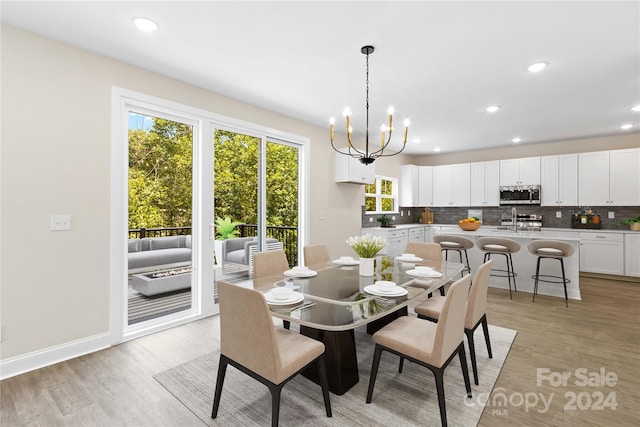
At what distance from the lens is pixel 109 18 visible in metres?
2.18

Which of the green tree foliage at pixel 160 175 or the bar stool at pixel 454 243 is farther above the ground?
the green tree foliage at pixel 160 175

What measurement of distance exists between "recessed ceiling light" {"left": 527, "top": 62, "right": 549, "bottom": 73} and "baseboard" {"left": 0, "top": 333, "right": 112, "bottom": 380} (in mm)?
4573

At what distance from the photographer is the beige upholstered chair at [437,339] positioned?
67.3 inches

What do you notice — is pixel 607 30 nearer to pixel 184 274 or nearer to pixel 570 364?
pixel 570 364

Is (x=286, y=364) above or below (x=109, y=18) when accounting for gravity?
below

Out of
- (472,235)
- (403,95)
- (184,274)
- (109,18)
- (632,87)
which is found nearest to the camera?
(109,18)

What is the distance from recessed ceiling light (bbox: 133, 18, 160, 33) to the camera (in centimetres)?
220

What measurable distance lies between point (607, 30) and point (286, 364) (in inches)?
127

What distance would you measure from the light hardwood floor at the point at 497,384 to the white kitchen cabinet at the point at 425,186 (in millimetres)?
4041

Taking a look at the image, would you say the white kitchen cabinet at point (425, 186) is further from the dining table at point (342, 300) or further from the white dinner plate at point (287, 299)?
the white dinner plate at point (287, 299)

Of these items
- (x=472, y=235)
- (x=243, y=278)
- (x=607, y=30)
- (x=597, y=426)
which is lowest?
(x=597, y=426)

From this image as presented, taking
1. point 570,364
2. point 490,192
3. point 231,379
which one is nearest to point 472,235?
point 490,192

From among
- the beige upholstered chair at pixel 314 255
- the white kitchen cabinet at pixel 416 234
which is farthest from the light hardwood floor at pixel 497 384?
the white kitchen cabinet at pixel 416 234

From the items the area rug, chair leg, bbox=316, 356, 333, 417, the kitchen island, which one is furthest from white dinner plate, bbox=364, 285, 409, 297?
the kitchen island
